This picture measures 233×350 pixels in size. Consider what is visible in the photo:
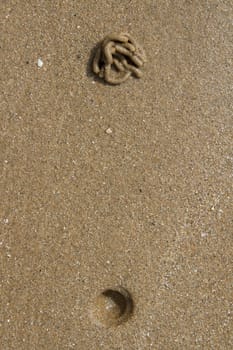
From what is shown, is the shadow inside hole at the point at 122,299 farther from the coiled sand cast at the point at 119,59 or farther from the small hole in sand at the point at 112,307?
the coiled sand cast at the point at 119,59

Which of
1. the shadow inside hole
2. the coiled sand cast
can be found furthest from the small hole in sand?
the coiled sand cast

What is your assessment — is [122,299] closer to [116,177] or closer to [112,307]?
[112,307]

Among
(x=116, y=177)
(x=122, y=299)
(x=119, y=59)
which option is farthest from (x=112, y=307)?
(x=119, y=59)

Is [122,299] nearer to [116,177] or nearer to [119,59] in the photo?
[116,177]

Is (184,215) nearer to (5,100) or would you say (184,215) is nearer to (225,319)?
(225,319)

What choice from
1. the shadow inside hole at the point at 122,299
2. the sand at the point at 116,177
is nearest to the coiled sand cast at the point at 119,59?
the sand at the point at 116,177

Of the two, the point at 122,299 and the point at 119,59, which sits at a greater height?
the point at 119,59

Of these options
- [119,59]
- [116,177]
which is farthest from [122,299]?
[119,59]

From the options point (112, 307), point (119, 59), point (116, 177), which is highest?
point (119, 59)

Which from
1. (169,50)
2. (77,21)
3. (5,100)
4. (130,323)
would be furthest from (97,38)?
(130,323)
